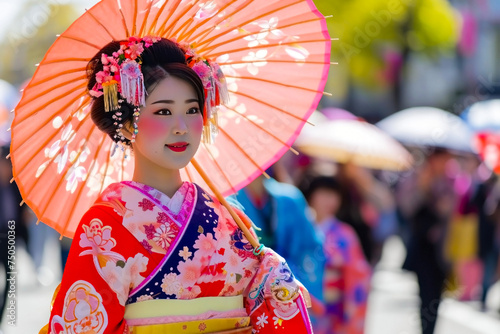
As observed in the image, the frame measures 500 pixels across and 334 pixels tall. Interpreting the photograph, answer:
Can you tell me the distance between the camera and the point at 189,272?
113 inches

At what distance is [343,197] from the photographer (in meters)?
8.26

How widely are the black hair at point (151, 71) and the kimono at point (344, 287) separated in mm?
3229

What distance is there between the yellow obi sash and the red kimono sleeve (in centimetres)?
5

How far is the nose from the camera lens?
294 cm

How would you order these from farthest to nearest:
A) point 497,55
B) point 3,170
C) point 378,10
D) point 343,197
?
1. point 497,55
2. point 378,10
3. point 3,170
4. point 343,197

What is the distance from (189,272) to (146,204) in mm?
277

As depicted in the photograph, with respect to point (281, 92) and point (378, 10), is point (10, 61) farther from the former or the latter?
point (281, 92)

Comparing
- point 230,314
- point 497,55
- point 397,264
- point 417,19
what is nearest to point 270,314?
point 230,314

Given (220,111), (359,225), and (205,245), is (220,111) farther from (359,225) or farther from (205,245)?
(359,225)

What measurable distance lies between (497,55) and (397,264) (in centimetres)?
2254

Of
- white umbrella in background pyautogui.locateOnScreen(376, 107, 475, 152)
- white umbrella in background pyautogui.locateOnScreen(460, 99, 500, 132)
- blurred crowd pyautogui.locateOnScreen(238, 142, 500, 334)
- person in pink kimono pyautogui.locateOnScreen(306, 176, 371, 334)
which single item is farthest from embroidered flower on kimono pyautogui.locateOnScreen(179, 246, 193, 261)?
white umbrella in background pyautogui.locateOnScreen(460, 99, 500, 132)

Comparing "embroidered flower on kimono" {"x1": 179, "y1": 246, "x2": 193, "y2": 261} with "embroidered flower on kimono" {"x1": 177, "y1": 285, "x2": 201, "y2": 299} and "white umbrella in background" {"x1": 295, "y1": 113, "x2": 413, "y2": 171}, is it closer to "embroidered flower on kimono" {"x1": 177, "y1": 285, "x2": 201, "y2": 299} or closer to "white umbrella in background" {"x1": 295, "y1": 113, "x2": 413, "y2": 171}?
"embroidered flower on kimono" {"x1": 177, "y1": 285, "x2": 201, "y2": 299}

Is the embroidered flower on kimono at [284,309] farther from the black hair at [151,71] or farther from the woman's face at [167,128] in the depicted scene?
the black hair at [151,71]

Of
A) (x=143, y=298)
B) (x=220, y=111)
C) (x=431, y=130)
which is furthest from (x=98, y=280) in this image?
(x=431, y=130)
